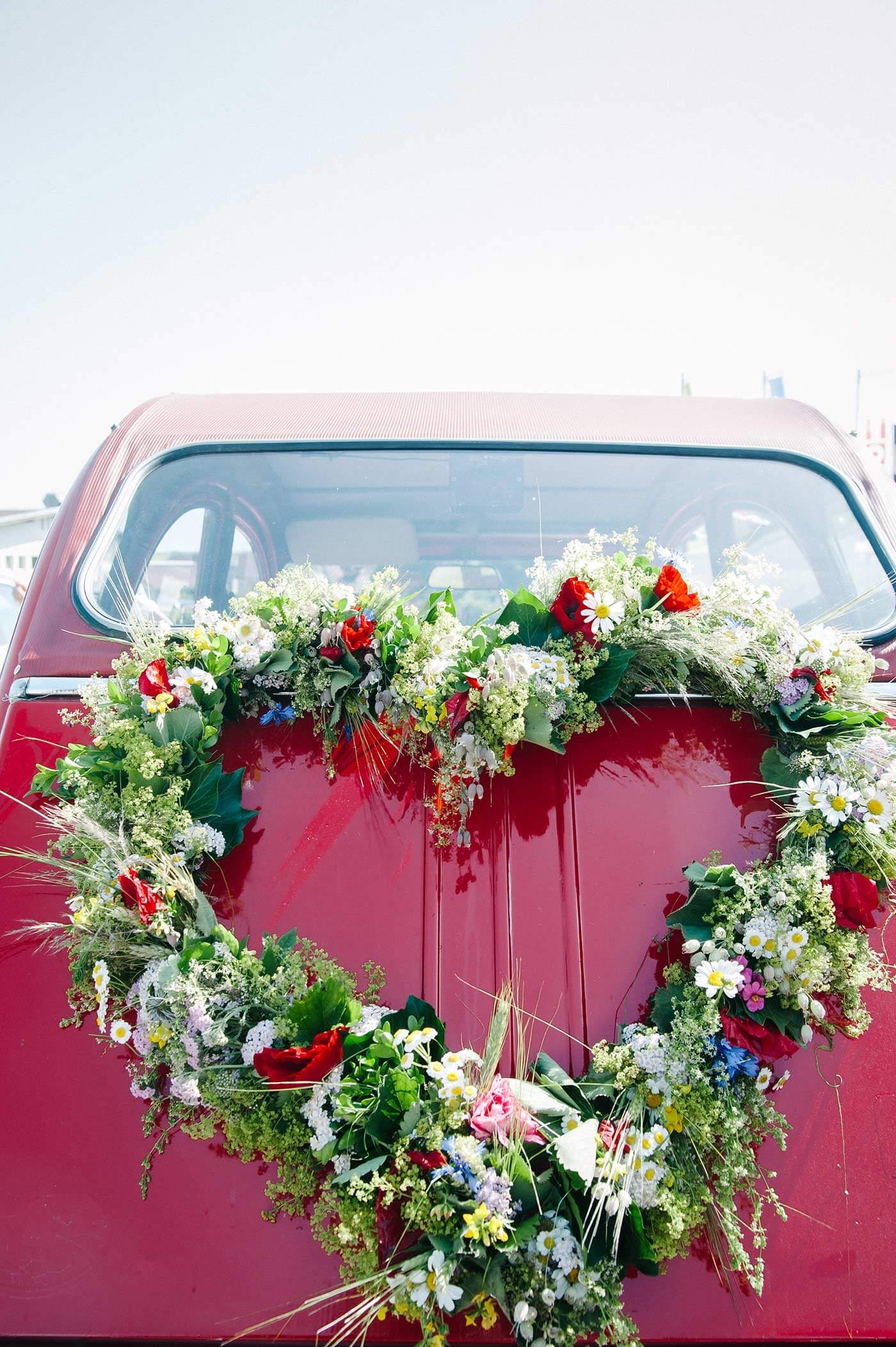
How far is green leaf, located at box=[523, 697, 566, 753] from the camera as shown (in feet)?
6.73

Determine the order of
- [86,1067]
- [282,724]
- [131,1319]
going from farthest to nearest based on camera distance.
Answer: [282,724] → [86,1067] → [131,1319]

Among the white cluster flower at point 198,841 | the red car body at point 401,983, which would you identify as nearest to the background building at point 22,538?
the red car body at point 401,983

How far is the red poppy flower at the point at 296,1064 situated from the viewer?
1675 millimetres

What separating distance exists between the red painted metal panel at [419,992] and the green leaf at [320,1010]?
0.19m

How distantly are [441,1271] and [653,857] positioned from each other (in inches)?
36.3

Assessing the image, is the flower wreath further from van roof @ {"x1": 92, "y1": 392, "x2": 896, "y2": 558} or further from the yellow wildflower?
van roof @ {"x1": 92, "y1": 392, "x2": 896, "y2": 558}

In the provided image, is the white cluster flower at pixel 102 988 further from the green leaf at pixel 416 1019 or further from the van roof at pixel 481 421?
the van roof at pixel 481 421

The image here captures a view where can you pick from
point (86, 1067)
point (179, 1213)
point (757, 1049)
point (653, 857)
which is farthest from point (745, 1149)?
point (86, 1067)

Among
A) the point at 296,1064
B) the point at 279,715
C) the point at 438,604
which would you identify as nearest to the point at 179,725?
the point at 279,715

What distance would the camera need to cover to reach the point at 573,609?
217 cm

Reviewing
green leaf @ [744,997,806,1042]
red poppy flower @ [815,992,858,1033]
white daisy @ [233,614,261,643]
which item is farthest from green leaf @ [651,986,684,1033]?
white daisy @ [233,614,261,643]

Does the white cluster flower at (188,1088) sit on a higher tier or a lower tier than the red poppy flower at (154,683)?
lower

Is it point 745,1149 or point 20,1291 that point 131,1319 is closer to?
point 20,1291

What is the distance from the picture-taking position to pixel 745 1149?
171cm
